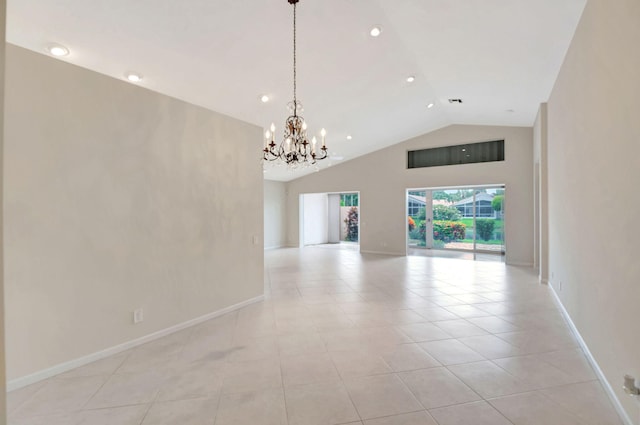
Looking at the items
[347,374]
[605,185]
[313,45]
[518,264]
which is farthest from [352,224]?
[605,185]

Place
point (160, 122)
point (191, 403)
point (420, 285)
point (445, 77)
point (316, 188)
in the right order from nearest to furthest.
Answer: point (191, 403)
point (160, 122)
point (445, 77)
point (420, 285)
point (316, 188)

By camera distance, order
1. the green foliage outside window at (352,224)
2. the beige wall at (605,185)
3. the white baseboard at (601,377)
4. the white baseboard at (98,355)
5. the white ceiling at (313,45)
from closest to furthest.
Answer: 1. the beige wall at (605,185)
2. the white baseboard at (601,377)
3. the white baseboard at (98,355)
4. the white ceiling at (313,45)
5. the green foliage outside window at (352,224)

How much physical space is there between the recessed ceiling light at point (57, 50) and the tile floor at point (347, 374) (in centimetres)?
336

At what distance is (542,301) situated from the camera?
4.70 meters

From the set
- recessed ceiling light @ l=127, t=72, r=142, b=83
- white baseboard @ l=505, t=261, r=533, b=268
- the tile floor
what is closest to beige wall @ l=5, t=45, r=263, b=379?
the tile floor

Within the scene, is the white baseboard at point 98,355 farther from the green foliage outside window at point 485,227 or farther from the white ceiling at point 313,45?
the green foliage outside window at point 485,227

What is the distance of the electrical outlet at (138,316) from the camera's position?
3281mm

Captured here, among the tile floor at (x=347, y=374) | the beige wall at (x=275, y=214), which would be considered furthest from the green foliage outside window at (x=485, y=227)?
the beige wall at (x=275, y=214)

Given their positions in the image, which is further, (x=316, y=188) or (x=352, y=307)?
(x=316, y=188)

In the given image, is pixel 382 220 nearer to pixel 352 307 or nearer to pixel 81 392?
pixel 352 307

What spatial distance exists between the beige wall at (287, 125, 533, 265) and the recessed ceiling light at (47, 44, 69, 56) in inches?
315

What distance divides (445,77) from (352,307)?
13.2 feet

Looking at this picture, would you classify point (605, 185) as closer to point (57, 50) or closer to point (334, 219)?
point (57, 50)

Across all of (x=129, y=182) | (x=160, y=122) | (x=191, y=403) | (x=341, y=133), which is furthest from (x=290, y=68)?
(x=191, y=403)
